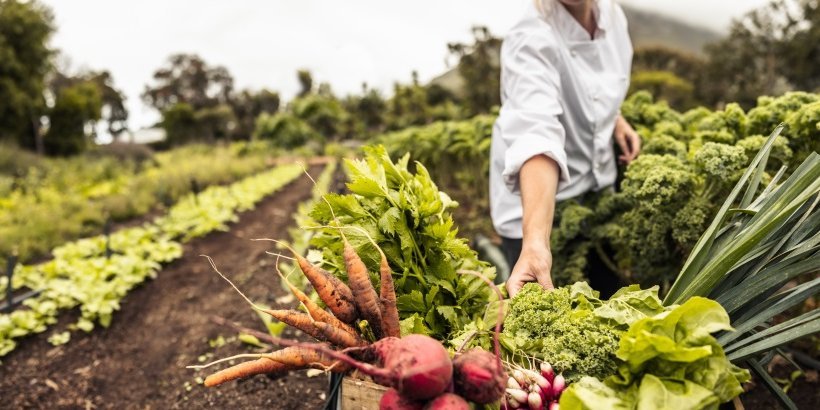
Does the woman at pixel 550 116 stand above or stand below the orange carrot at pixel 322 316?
above

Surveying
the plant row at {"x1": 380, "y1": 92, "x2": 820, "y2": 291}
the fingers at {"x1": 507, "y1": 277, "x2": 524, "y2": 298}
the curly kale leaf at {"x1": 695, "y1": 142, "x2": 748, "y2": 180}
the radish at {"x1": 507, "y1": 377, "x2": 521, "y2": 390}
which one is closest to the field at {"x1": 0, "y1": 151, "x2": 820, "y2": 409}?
Answer: the plant row at {"x1": 380, "y1": 92, "x2": 820, "y2": 291}

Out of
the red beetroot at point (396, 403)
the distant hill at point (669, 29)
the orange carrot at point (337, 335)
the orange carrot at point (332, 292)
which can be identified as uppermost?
the distant hill at point (669, 29)

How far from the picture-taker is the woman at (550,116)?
1854mm

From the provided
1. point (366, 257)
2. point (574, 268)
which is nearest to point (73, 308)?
point (366, 257)

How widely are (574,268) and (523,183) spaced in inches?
37.2

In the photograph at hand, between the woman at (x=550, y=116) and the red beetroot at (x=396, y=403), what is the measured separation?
60 cm

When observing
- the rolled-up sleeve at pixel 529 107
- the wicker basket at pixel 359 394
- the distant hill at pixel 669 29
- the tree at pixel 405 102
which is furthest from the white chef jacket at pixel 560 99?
the distant hill at pixel 669 29

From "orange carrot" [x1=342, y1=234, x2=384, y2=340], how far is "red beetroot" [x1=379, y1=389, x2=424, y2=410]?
A: 0.31 meters

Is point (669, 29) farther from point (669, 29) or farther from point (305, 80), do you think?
point (305, 80)

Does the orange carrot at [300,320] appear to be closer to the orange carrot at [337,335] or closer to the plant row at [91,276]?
the orange carrot at [337,335]

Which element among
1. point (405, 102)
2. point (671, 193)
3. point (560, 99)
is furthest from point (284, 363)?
point (405, 102)

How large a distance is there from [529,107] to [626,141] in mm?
1215

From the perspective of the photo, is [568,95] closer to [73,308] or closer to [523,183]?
[523,183]

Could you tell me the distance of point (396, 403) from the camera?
1.18m
